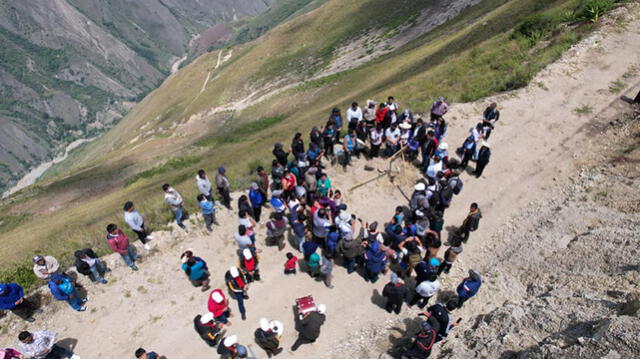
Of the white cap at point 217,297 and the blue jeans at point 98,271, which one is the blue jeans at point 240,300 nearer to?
the white cap at point 217,297

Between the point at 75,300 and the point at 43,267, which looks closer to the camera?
the point at 43,267

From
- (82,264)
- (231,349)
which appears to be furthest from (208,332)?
(82,264)

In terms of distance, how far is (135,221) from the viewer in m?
12.9

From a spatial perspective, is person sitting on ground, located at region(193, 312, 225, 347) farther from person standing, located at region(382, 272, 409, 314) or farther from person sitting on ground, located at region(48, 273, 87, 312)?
person standing, located at region(382, 272, 409, 314)

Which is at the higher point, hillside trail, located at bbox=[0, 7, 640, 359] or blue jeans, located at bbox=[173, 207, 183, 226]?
blue jeans, located at bbox=[173, 207, 183, 226]

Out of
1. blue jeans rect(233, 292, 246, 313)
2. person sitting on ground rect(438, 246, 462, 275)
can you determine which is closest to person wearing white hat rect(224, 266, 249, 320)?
blue jeans rect(233, 292, 246, 313)

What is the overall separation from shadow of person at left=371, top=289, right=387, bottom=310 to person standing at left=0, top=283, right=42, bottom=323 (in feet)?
39.0

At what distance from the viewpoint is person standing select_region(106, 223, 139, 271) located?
1210 centimetres

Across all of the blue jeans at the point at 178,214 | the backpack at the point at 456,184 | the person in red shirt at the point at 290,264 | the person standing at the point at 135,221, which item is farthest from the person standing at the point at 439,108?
the person standing at the point at 135,221

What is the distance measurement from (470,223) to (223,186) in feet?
34.2

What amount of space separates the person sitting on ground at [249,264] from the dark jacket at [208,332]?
2121 millimetres

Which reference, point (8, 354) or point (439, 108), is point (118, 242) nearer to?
point (8, 354)

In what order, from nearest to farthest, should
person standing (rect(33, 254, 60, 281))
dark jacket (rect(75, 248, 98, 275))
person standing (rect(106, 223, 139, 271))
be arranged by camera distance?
person standing (rect(33, 254, 60, 281)), dark jacket (rect(75, 248, 98, 275)), person standing (rect(106, 223, 139, 271))

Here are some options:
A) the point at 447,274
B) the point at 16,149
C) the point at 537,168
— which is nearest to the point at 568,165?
the point at 537,168
